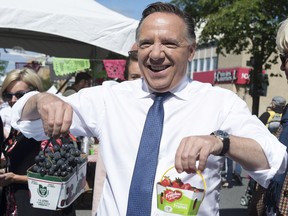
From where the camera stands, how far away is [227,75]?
120 feet

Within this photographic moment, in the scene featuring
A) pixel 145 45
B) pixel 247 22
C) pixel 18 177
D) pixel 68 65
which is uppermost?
pixel 247 22

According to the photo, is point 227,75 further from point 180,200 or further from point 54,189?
point 180,200

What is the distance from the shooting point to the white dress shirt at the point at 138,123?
5.54 ft

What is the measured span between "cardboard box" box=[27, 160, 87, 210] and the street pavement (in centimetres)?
435

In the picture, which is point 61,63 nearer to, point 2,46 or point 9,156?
point 2,46

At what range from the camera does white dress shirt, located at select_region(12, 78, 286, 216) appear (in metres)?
1.69

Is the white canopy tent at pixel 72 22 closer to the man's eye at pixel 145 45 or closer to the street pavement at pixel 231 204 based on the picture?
the street pavement at pixel 231 204

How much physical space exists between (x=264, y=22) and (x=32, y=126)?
12871 mm

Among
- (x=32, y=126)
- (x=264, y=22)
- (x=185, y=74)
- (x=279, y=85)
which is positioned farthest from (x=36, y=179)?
(x=279, y=85)

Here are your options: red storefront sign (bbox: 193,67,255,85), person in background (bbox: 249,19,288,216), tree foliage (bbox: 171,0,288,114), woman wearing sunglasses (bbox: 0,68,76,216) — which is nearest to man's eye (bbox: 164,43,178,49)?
person in background (bbox: 249,19,288,216)

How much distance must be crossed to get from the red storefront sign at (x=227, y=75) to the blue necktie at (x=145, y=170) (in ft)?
101

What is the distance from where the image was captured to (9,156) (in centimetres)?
311

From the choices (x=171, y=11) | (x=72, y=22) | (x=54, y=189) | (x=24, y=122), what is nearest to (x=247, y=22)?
(x=72, y=22)

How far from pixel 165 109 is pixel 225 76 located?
35.8 meters
